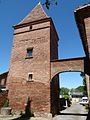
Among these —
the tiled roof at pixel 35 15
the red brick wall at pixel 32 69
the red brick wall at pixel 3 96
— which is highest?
the tiled roof at pixel 35 15

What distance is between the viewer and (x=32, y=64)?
17.7m

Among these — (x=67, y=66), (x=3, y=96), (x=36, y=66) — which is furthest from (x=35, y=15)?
(x=3, y=96)

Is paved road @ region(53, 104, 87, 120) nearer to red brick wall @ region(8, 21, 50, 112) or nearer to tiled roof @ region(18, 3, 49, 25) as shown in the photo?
red brick wall @ region(8, 21, 50, 112)

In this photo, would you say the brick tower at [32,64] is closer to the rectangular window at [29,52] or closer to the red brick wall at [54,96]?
the rectangular window at [29,52]

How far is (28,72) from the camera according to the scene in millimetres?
17562

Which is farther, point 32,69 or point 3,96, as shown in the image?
point 3,96

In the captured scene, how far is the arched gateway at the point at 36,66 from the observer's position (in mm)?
16125

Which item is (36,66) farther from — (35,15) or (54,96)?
(35,15)

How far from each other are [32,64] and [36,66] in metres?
0.56

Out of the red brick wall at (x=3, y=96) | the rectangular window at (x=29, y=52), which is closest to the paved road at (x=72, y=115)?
the red brick wall at (x=3, y=96)

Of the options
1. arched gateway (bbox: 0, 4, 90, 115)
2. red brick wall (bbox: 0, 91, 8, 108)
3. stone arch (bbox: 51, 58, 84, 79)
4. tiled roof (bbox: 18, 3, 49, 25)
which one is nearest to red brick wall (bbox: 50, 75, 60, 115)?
arched gateway (bbox: 0, 4, 90, 115)

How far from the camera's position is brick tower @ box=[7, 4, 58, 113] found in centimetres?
1642

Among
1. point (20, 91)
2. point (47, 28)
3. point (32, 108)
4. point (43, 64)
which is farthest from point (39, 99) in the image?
point (47, 28)

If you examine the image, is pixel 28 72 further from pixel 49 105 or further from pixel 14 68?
pixel 49 105
